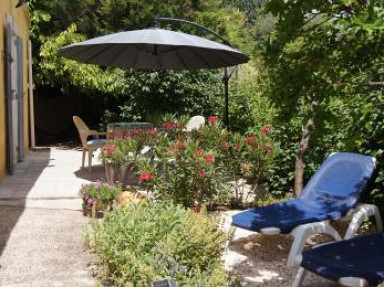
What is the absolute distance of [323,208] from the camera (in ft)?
15.3

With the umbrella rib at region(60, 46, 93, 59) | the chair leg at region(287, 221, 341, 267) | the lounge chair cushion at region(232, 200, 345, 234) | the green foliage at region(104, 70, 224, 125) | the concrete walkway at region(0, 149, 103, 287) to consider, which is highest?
the umbrella rib at region(60, 46, 93, 59)

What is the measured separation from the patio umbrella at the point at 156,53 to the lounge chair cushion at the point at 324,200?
211 centimetres

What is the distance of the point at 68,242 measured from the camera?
4.59 metres

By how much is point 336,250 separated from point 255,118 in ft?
16.2

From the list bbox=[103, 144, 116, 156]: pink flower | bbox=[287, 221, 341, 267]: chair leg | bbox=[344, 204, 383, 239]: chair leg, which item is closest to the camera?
bbox=[287, 221, 341, 267]: chair leg

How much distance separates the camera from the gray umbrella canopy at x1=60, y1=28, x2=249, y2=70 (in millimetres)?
6215

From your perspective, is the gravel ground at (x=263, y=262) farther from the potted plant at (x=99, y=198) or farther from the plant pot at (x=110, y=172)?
the plant pot at (x=110, y=172)

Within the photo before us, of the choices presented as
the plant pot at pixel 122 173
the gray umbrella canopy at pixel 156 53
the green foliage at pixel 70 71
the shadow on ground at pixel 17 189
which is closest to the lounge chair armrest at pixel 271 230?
the shadow on ground at pixel 17 189

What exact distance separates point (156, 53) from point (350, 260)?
502 centimetres

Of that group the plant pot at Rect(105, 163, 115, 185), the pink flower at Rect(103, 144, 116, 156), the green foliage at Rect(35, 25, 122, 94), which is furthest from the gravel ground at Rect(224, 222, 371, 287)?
the green foliage at Rect(35, 25, 122, 94)

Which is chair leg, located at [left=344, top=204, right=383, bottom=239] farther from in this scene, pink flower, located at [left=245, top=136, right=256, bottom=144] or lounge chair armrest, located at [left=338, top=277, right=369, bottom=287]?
pink flower, located at [left=245, top=136, right=256, bottom=144]

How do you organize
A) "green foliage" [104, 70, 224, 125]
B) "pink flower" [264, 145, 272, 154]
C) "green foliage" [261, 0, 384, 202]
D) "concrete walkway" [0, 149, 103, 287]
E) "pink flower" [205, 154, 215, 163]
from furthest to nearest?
"green foliage" [104, 70, 224, 125] < "pink flower" [264, 145, 272, 154] < "pink flower" [205, 154, 215, 163] < "concrete walkway" [0, 149, 103, 287] < "green foliage" [261, 0, 384, 202]

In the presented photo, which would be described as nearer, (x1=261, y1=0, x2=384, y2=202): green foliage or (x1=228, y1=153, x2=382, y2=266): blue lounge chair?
(x1=261, y1=0, x2=384, y2=202): green foliage

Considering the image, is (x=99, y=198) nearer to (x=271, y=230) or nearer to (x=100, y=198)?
(x=100, y=198)
